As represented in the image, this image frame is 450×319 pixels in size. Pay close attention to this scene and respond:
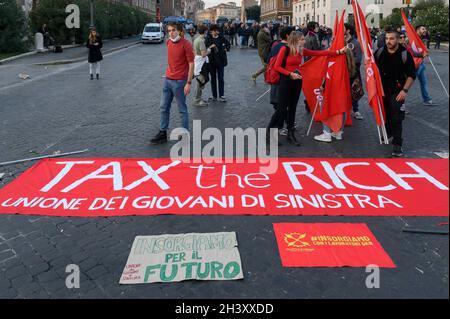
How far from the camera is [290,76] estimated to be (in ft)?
22.5

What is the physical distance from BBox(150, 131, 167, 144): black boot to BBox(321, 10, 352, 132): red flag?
2.58 m

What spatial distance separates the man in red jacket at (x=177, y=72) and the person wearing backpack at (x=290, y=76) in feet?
4.50

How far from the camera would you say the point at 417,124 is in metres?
8.74

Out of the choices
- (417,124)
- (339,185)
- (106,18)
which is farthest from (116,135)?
(106,18)

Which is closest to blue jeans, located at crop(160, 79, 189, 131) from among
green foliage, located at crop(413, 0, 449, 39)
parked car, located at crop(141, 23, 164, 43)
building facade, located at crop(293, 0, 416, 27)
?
parked car, located at crop(141, 23, 164, 43)

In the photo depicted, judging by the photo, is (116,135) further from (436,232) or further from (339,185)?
(436,232)

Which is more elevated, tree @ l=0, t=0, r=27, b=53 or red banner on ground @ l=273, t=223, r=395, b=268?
tree @ l=0, t=0, r=27, b=53

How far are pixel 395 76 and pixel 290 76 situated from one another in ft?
4.80

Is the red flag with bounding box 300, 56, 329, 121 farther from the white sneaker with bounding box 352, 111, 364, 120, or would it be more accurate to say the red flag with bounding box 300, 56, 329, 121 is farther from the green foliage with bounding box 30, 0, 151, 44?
the green foliage with bounding box 30, 0, 151, 44

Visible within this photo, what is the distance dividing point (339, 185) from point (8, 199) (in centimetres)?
373

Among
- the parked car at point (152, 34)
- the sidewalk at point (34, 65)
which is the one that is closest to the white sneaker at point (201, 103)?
the sidewalk at point (34, 65)

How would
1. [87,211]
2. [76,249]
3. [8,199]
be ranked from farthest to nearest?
[8,199], [87,211], [76,249]

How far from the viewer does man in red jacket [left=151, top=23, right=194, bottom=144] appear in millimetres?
7160
